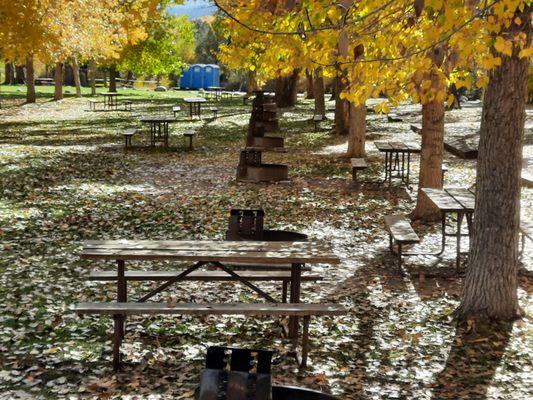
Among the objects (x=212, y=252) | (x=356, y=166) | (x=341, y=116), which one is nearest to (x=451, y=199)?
Answer: (x=212, y=252)

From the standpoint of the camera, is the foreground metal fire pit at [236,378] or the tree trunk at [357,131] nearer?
the foreground metal fire pit at [236,378]

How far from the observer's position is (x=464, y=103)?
4631 cm

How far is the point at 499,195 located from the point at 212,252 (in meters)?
2.87

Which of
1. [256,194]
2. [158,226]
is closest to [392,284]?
[158,226]

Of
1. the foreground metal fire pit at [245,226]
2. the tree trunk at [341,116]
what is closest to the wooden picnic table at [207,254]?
the foreground metal fire pit at [245,226]

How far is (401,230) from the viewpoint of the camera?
32.8ft

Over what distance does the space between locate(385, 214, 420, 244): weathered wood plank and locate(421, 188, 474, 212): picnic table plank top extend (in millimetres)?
495

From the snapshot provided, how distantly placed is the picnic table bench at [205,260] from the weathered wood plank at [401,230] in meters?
2.56

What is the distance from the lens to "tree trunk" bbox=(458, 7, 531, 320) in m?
7.29

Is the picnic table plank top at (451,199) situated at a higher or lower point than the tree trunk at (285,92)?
lower

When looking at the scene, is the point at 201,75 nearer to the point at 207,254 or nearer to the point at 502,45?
the point at 207,254

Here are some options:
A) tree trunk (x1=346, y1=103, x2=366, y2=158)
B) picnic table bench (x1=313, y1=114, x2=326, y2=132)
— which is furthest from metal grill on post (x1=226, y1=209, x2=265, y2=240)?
picnic table bench (x1=313, y1=114, x2=326, y2=132)

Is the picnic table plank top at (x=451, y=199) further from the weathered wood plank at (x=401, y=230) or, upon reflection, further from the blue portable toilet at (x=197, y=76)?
the blue portable toilet at (x=197, y=76)

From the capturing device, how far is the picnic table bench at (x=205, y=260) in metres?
6.16
